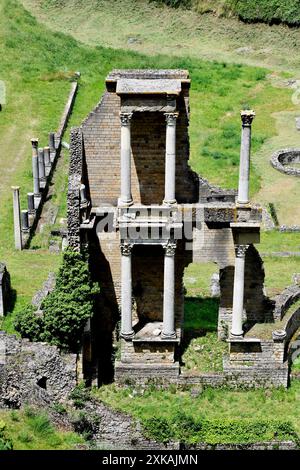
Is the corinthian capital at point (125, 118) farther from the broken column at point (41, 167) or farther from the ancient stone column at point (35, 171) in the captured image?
the broken column at point (41, 167)

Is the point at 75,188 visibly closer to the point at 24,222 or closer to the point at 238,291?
the point at 238,291

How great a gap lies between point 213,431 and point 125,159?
8.14 metres

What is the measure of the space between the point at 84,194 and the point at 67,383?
5664mm

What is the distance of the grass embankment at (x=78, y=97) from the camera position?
48.7 metres

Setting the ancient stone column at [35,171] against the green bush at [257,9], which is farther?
the green bush at [257,9]

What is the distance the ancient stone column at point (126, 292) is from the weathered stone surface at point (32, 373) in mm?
2043

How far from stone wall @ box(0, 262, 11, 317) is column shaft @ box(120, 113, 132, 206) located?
24.1 ft

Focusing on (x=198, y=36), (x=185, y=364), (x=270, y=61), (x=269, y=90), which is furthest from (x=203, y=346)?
(x=198, y=36)

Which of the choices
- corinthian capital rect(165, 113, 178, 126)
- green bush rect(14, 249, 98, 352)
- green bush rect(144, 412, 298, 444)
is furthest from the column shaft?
green bush rect(144, 412, 298, 444)

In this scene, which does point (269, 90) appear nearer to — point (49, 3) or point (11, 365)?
point (49, 3)

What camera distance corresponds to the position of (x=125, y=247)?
2753cm

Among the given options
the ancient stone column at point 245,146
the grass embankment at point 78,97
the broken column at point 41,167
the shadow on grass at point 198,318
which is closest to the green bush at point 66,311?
the shadow on grass at point 198,318

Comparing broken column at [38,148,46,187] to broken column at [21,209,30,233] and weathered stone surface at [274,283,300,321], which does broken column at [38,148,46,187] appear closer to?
broken column at [21,209,30,233]

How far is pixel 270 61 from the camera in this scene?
70.7 metres
